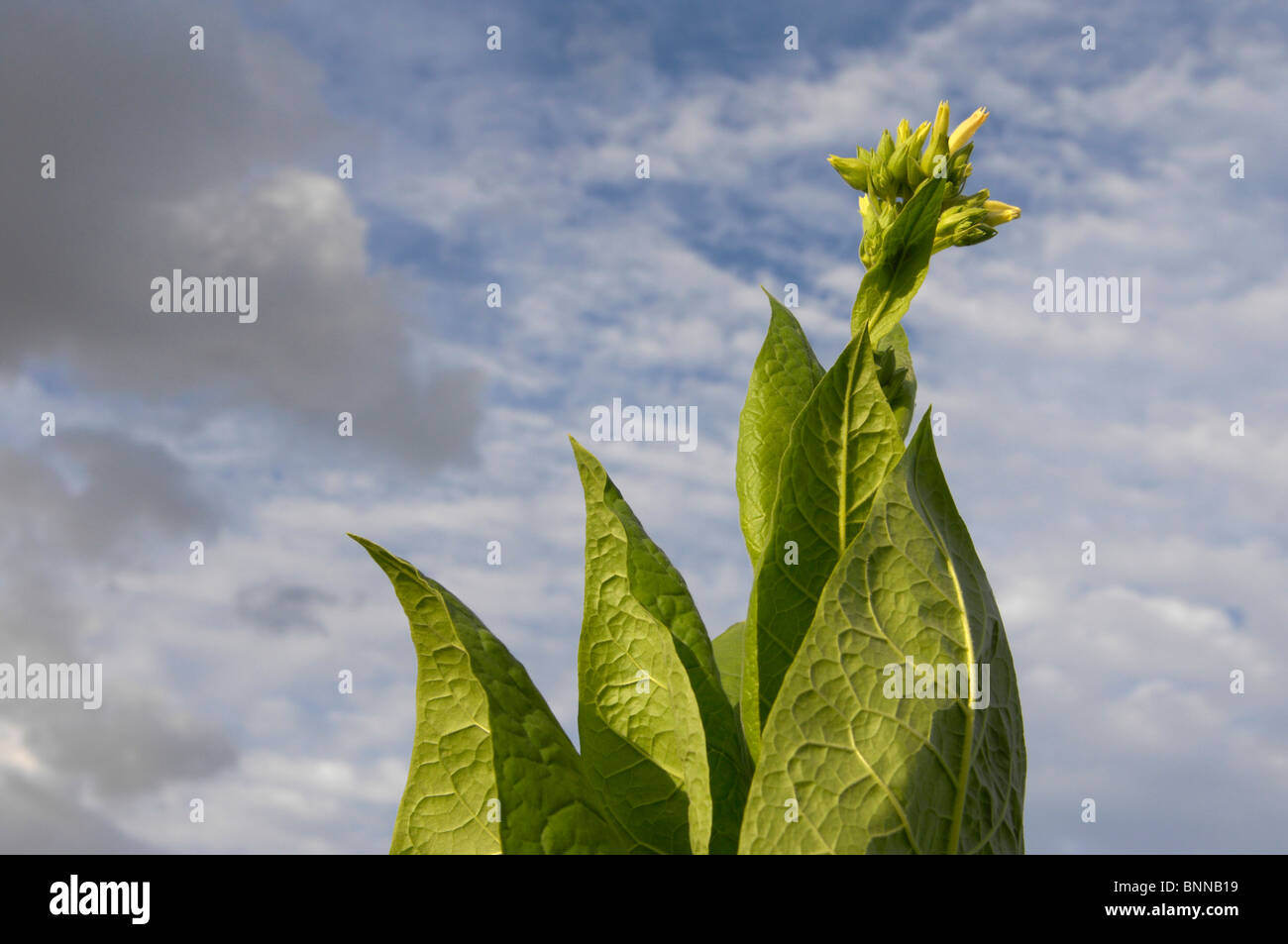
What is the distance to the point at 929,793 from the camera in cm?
76

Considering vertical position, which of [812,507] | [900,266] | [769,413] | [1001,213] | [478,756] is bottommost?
[478,756]

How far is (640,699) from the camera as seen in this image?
899 mm

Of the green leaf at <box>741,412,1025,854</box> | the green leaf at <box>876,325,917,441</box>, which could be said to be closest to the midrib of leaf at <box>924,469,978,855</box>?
the green leaf at <box>741,412,1025,854</box>

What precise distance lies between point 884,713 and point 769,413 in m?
0.40

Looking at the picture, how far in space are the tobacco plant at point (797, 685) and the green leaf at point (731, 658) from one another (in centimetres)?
33

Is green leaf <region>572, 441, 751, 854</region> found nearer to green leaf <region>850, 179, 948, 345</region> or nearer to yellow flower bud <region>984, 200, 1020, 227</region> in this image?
green leaf <region>850, 179, 948, 345</region>

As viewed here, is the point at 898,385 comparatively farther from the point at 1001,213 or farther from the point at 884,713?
the point at 884,713

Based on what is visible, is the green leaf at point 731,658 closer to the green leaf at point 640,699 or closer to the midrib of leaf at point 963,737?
the green leaf at point 640,699

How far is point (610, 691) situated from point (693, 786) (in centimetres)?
14

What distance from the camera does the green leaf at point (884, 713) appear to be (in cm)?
73

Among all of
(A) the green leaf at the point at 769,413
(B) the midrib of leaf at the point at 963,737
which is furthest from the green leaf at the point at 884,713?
(A) the green leaf at the point at 769,413

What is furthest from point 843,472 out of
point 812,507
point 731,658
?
point 731,658
